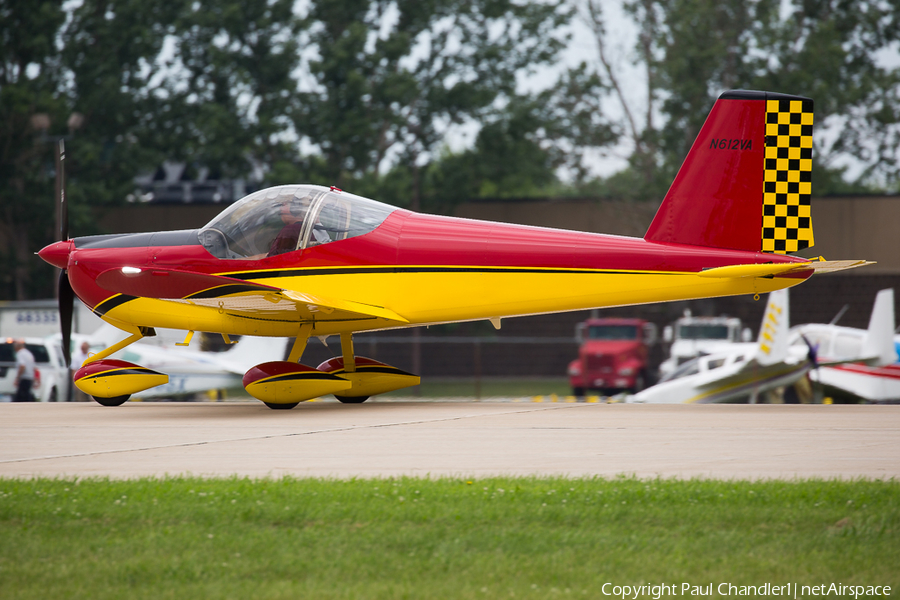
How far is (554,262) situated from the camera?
31.6 feet

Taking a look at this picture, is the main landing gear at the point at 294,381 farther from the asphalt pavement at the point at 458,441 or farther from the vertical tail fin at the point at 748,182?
the vertical tail fin at the point at 748,182

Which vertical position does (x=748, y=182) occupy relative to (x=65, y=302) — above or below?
above

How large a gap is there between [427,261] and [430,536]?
5.59 metres

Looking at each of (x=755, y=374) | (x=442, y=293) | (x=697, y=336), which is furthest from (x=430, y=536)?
(x=697, y=336)

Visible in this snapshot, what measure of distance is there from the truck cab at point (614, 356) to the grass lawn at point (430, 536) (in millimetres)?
24766

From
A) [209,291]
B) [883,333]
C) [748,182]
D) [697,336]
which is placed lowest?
[697,336]

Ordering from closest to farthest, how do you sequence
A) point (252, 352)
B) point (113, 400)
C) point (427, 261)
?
point (427, 261)
point (113, 400)
point (252, 352)

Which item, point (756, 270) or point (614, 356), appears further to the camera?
point (614, 356)

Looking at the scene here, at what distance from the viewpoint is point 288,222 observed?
33.1 feet

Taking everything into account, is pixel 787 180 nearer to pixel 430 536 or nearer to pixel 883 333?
pixel 430 536

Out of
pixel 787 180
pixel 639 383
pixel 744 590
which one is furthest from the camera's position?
pixel 639 383

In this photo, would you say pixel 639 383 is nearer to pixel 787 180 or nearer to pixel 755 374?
pixel 755 374

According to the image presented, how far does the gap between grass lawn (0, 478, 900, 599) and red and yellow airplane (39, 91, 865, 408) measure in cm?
405

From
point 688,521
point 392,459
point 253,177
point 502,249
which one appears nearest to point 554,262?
point 502,249
